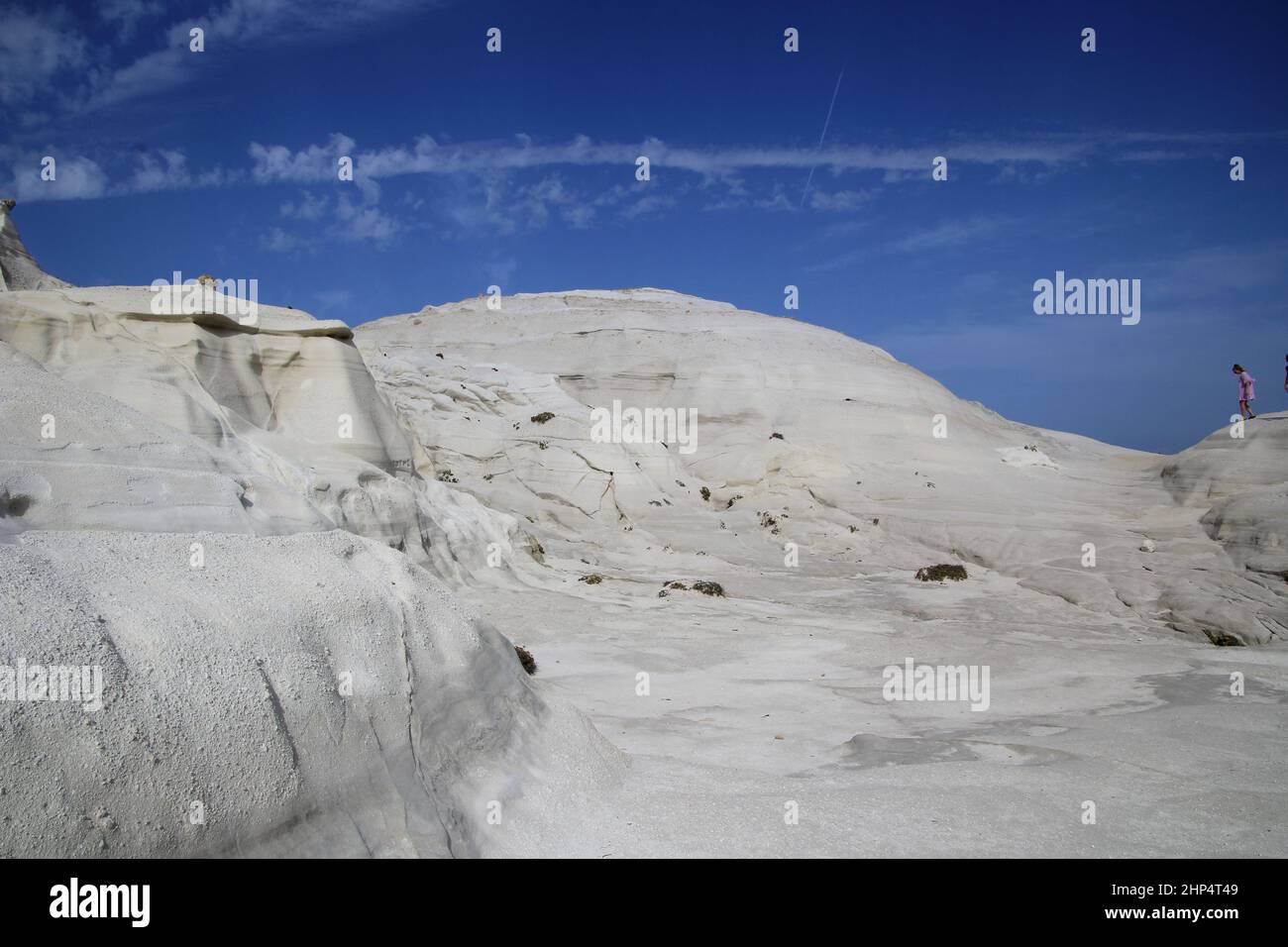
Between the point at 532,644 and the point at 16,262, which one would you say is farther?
the point at 16,262

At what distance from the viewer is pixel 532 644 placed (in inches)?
395

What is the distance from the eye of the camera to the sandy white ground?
3529mm

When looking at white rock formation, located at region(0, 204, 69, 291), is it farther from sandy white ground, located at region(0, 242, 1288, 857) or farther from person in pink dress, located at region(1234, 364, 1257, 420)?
person in pink dress, located at region(1234, 364, 1257, 420)

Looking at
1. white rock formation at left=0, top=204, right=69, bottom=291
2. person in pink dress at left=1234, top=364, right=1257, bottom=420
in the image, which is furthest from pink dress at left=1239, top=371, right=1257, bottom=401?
white rock formation at left=0, top=204, right=69, bottom=291

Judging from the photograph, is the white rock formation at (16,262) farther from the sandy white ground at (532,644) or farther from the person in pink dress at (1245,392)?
the person in pink dress at (1245,392)

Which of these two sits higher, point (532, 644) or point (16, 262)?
point (16, 262)

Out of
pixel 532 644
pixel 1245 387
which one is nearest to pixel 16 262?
pixel 532 644

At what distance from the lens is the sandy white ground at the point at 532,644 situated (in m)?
3.53

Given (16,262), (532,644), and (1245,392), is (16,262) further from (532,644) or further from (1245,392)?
(1245,392)

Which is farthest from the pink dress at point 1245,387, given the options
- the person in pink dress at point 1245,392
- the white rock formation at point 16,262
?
the white rock formation at point 16,262

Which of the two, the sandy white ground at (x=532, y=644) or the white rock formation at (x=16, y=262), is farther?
the white rock formation at (x=16, y=262)

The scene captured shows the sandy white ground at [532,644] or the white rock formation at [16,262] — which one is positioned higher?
the white rock formation at [16,262]
